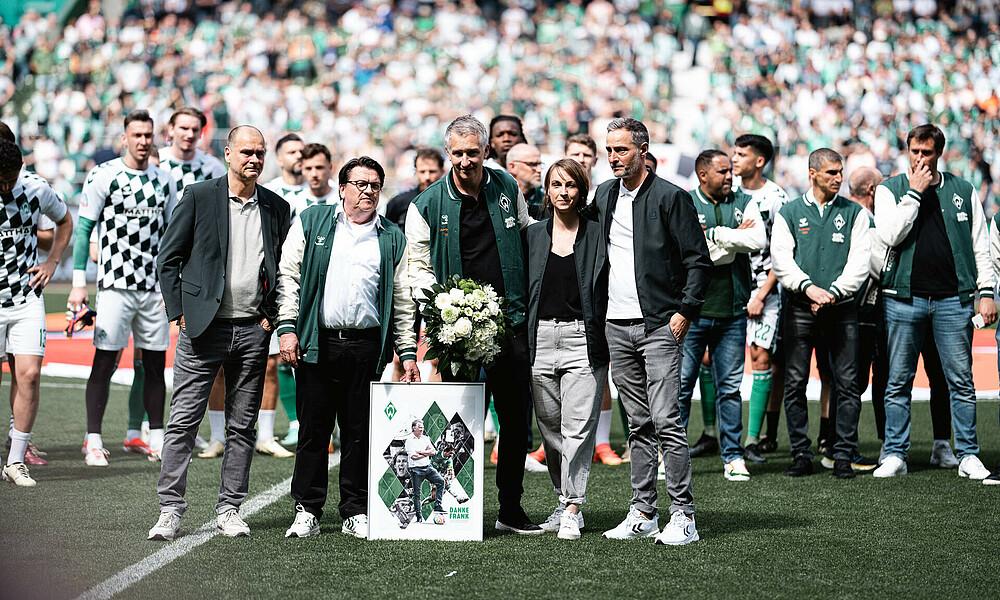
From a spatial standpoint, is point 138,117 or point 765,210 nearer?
point 138,117

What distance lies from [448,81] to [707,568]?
71.8ft

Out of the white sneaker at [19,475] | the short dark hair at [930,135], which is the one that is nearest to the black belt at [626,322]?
the short dark hair at [930,135]

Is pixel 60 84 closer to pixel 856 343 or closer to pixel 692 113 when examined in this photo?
pixel 692 113

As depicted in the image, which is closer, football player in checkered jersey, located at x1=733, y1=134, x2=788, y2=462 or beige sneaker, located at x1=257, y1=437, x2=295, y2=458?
football player in checkered jersey, located at x1=733, y1=134, x2=788, y2=462

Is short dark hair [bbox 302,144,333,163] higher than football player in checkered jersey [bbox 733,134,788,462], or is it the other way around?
short dark hair [bbox 302,144,333,163]

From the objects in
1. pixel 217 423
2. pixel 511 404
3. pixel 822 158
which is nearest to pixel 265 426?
pixel 217 423

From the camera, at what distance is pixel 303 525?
5.95 meters

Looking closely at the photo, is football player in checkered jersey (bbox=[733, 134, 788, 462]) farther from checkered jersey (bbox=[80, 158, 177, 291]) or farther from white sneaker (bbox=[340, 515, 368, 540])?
checkered jersey (bbox=[80, 158, 177, 291])

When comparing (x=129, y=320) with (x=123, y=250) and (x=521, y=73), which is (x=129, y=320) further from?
(x=521, y=73)

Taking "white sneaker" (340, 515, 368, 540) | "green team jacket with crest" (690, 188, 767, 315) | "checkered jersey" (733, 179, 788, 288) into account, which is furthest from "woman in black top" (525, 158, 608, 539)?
"checkered jersey" (733, 179, 788, 288)

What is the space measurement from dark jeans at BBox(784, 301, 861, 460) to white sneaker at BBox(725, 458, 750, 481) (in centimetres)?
51

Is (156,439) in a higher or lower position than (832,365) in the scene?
lower

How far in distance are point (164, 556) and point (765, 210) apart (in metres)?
5.11

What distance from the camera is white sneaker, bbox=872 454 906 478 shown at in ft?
25.8
